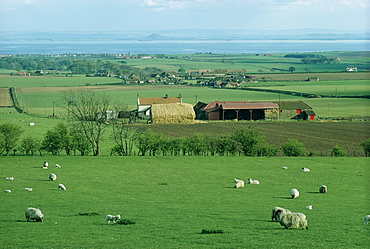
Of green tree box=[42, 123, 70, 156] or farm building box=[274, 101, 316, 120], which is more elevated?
green tree box=[42, 123, 70, 156]

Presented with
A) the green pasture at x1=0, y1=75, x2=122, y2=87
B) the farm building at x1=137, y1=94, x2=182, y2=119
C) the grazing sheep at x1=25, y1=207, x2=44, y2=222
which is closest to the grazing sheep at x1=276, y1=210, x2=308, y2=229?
the grazing sheep at x1=25, y1=207, x2=44, y2=222

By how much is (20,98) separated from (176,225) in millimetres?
95574

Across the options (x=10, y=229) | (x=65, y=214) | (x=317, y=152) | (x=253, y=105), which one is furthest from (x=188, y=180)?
(x=253, y=105)

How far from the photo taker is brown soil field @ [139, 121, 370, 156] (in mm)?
49553

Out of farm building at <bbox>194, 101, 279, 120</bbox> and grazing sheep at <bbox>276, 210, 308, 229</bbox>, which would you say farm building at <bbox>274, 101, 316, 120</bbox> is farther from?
grazing sheep at <bbox>276, 210, 308, 229</bbox>

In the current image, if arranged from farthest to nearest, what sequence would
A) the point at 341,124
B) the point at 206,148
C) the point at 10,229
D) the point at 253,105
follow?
the point at 253,105
the point at 341,124
the point at 206,148
the point at 10,229

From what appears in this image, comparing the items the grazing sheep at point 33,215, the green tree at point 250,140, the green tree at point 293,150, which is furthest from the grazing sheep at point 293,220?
the green tree at point 293,150

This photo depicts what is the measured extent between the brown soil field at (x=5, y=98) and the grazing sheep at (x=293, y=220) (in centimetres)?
8396

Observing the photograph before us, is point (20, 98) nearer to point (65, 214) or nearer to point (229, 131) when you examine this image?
point (229, 131)

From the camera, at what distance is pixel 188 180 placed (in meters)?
29.4

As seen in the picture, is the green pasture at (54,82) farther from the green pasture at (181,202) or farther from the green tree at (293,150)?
the green pasture at (181,202)

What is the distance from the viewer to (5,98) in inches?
4112

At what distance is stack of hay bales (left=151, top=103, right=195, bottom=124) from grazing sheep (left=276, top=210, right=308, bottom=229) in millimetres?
54309

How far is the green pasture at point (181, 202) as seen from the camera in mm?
14586
